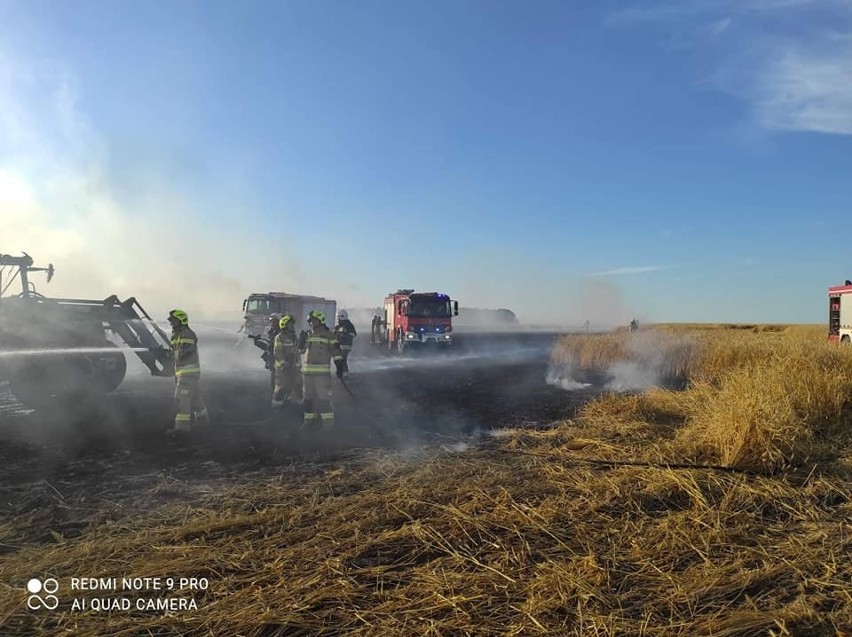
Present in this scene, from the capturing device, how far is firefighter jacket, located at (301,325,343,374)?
27.3ft

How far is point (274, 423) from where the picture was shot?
29.5 feet

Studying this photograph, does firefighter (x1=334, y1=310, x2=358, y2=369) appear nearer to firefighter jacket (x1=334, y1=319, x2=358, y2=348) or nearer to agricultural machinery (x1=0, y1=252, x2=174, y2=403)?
firefighter jacket (x1=334, y1=319, x2=358, y2=348)

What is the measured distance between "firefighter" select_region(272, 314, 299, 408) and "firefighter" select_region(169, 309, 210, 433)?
166 centimetres

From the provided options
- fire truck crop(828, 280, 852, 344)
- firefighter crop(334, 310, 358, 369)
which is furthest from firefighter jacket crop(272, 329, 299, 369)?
fire truck crop(828, 280, 852, 344)

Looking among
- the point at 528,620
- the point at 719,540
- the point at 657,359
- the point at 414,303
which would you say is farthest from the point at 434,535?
the point at 414,303

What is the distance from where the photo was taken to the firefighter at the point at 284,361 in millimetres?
9844

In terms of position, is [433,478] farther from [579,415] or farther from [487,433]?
[579,415]

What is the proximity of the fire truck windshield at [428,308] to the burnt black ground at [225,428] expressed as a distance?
8.19 m

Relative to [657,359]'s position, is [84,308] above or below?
above

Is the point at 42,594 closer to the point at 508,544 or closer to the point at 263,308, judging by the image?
the point at 508,544

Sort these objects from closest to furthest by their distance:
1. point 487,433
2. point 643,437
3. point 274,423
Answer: point 643,437, point 487,433, point 274,423

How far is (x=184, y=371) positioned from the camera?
8.06m

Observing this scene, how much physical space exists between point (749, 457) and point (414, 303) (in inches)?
758

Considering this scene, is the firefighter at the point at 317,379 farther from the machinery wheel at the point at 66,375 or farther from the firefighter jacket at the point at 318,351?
the machinery wheel at the point at 66,375
